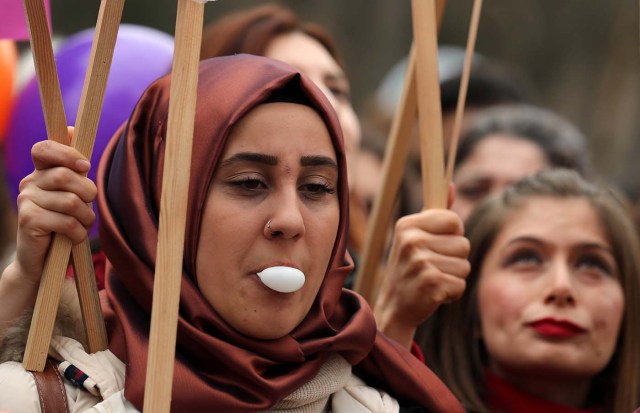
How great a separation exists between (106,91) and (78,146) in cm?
116


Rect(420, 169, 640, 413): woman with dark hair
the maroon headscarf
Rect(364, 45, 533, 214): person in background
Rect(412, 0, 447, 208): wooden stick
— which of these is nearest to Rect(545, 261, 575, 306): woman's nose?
Rect(420, 169, 640, 413): woman with dark hair

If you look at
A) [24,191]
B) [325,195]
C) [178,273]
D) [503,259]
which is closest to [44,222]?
[24,191]

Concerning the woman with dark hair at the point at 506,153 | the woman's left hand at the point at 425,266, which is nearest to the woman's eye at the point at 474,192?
the woman with dark hair at the point at 506,153

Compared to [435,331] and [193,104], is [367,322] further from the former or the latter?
[435,331]

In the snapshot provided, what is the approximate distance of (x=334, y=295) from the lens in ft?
7.52

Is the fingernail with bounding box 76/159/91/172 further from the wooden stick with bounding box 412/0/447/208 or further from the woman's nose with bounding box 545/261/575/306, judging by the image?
the woman's nose with bounding box 545/261/575/306

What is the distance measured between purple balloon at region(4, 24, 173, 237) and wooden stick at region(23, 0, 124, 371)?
3.21ft

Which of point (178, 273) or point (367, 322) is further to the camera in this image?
point (367, 322)

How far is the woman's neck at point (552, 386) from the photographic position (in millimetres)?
3029

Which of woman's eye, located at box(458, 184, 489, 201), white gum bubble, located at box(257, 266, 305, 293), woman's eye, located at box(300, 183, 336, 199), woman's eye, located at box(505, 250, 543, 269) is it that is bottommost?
white gum bubble, located at box(257, 266, 305, 293)

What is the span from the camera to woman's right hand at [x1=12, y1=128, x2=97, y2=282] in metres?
2.08

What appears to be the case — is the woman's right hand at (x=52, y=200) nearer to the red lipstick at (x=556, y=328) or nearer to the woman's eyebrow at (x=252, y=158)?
the woman's eyebrow at (x=252, y=158)

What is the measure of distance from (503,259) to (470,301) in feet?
0.60

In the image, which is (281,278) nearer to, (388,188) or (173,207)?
(173,207)
